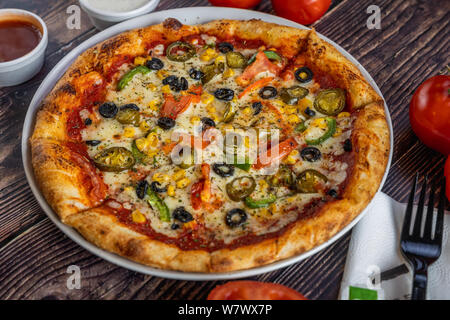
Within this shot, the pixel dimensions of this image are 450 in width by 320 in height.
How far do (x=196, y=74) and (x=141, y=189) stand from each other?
1.30 meters

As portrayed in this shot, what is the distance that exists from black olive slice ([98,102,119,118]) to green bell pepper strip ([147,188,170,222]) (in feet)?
2.72

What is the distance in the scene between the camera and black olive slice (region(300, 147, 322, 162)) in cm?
388

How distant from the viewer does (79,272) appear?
3.54m

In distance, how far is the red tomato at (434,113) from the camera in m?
3.98

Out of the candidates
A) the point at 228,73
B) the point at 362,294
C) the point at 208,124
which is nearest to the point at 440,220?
the point at 362,294

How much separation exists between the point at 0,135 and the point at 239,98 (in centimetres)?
217

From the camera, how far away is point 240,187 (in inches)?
146

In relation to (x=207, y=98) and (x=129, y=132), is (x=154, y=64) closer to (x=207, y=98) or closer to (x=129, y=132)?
(x=207, y=98)

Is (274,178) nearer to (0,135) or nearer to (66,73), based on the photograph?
(66,73)

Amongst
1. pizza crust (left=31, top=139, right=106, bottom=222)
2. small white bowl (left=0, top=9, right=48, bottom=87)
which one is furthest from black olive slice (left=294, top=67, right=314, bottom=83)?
small white bowl (left=0, top=9, right=48, bottom=87)

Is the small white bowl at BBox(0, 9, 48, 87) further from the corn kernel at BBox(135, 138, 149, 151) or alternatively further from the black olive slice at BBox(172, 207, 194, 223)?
the black olive slice at BBox(172, 207, 194, 223)

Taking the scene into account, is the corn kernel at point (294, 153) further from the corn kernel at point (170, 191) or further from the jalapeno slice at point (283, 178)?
the corn kernel at point (170, 191)

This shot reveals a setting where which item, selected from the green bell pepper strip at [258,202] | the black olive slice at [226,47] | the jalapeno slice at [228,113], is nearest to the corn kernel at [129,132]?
the jalapeno slice at [228,113]
